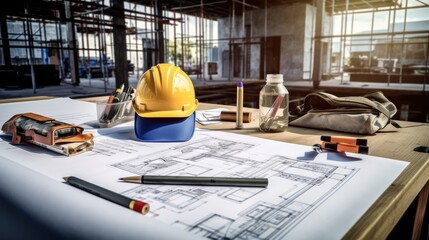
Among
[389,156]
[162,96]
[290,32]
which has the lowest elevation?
[389,156]

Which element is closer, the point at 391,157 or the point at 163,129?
the point at 391,157

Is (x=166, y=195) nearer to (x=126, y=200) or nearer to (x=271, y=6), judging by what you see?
(x=126, y=200)

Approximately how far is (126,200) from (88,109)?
1.02m

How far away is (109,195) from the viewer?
1.42ft

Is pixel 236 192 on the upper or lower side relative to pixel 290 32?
lower

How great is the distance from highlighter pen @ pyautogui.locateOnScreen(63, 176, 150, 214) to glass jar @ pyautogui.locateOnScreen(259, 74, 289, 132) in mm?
581

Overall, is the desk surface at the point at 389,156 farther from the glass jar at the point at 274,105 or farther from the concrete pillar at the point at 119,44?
the concrete pillar at the point at 119,44

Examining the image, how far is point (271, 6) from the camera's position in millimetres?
10906

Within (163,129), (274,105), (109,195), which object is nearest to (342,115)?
(274,105)

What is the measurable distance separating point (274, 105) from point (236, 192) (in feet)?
1.57

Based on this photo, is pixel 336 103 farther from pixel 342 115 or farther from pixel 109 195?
pixel 109 195

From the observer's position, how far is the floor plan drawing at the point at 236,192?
14.7 inches

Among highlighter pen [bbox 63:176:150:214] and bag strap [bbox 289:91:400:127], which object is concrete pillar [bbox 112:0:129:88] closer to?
bag strap [bbox 289:91:400:127]

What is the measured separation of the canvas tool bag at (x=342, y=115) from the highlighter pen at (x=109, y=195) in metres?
0.69
